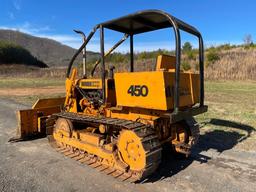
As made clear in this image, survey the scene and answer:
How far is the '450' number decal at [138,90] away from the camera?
162 inches

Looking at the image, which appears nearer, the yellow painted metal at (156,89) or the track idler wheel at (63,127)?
the yellow painted metal at (156,89)

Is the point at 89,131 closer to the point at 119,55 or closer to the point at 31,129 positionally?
the point at 31,129

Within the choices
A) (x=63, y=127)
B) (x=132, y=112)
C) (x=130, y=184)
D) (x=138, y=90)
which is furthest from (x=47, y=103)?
(x=130, y=184)

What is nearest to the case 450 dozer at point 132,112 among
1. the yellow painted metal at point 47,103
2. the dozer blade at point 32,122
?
the dozer blade at point 32,122

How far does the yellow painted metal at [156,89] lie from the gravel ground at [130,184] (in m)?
1.21

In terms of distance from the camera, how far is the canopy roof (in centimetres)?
416

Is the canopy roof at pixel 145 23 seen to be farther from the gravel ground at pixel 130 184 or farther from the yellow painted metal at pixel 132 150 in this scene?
the gravel ground at pixel 130 184

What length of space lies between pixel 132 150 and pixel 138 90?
946mm

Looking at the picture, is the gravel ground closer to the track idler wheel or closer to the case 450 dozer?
the case 450 dozer

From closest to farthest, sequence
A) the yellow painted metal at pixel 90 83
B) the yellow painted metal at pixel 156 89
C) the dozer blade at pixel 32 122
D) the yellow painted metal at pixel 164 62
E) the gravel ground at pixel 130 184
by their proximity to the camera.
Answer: the yellow painted metal at pixel 156 89 < the gravel ground at pixel 130 184 < the yellow painted metal at pixel 164 62 < the yellow painted metal at pixel 90 83 < the dozer blade at pixel 32 122

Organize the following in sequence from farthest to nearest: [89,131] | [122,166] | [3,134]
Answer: [3,134], [89,131], [122,166]

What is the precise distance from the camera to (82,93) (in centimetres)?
572

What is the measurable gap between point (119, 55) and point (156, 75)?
30.7 metres

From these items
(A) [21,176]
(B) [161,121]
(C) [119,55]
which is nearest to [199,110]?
(B) [161,121]
